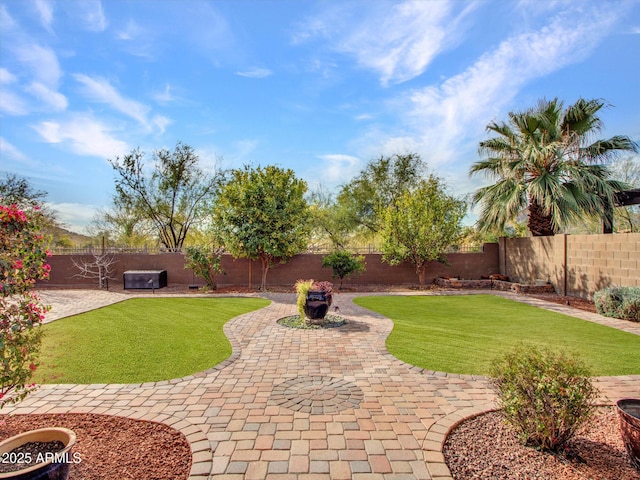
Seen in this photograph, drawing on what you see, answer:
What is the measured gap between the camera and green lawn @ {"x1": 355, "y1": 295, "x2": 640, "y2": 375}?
15.8 feet

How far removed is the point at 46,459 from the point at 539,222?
13.7 metres

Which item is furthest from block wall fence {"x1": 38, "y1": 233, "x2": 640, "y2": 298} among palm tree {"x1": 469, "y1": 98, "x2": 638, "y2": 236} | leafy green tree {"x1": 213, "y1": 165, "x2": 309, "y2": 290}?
palm tree {"x1": 469, "y1": 98, "x2": 638, "y2": 236}

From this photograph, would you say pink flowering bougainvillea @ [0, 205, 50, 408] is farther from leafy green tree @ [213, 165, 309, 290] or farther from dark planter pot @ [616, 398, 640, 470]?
leafy green tree @ [213, 165, 309, 290]

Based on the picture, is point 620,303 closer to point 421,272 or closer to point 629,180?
point 421,272

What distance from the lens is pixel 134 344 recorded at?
575 centimetres

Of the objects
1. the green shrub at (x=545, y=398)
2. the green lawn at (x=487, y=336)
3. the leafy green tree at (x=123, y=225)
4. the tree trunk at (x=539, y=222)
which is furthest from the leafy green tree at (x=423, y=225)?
the leafy green tree at (x=123, y=225)

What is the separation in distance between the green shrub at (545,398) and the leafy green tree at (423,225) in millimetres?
10437

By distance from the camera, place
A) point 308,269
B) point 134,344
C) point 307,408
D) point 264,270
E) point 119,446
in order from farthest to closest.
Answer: point 308,269 → point 264,270 → point 134,344 → point 307,408 → point 119,446

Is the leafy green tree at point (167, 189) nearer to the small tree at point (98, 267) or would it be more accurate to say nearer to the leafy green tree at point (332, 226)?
the small tree at point (98, 267)

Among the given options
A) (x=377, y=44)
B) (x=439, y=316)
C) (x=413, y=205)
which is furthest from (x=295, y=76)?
(x=439, y=316)

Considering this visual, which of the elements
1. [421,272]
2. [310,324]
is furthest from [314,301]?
[421,272]

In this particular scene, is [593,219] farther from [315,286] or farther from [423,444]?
[423,444]

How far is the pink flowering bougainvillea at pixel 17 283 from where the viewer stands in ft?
7.36

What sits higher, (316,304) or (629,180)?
(629,180)
